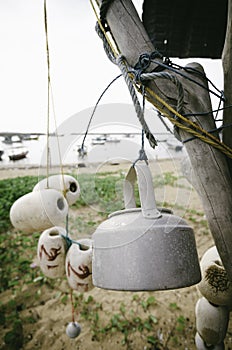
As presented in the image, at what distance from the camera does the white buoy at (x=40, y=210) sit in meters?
1.25

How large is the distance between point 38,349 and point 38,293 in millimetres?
710

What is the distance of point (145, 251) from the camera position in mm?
755

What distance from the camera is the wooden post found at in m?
0.81

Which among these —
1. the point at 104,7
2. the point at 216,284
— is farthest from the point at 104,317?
the point at 104,7

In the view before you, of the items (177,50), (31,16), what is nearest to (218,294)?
(177,50)

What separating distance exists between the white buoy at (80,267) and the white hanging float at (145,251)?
1.60 ft

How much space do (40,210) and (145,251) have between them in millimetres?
724

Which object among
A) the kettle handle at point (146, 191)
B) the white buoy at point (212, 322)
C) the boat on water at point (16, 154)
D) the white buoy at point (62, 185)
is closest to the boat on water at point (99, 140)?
the kettle handle at point (146, 191)

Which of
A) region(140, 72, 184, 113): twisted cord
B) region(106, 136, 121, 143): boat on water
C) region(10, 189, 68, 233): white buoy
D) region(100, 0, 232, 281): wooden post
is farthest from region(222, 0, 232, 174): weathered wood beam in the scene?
region(10, 189, 68, 233): white buoy

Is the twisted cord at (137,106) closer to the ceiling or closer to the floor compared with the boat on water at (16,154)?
closer to the ceiling

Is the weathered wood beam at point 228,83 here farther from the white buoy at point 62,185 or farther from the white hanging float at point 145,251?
the white buoy at point 62,185

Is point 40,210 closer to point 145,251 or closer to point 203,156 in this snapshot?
point 145,251

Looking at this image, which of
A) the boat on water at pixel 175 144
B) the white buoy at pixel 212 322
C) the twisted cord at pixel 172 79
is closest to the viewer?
the twisted cord at pixel 172 79

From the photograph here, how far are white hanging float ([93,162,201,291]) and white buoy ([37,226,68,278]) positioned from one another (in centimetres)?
66
